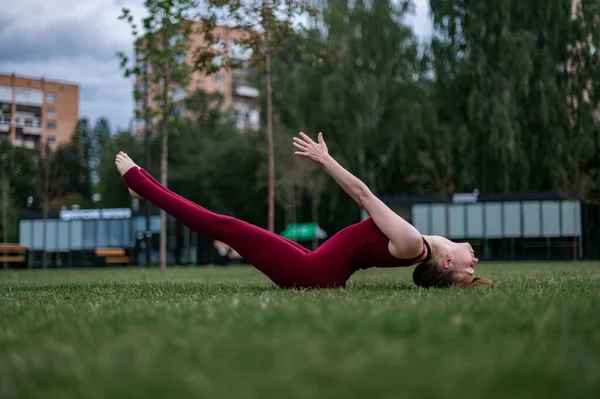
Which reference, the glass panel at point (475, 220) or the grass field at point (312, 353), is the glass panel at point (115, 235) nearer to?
the glass panel at point (475, 220)

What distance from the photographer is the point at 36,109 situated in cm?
9544

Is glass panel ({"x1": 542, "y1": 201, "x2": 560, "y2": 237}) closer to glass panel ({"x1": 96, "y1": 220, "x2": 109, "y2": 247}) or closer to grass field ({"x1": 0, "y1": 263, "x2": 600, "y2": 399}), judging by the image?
glass panel ({"x1": 96, "y1": 220, "x2": 109, "y2": 247})

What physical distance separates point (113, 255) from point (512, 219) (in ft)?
70.3

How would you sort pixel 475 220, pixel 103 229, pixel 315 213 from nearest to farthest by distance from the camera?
pixel 475 220
pixel 315 213
pixel 103 229

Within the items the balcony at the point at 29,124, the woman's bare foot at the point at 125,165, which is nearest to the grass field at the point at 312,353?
the woman's bare foot at the point at 125,165

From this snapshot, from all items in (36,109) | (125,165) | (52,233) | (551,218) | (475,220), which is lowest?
(52,233)

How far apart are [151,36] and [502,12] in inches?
822

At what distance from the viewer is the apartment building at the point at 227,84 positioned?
953 inches

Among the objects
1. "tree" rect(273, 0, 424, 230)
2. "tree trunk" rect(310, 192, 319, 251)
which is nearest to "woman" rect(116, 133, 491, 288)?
"tree" rect(273, 0, 424, 230)

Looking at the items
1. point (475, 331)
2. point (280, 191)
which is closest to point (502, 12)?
point (280, 191)

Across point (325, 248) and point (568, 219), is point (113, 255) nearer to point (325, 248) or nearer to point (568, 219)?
point (568, 219)

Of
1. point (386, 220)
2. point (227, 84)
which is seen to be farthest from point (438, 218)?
point (227, 84)

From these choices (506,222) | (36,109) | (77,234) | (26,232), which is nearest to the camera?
(506,222)

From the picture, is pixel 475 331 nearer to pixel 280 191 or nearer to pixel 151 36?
pixel 151 36
